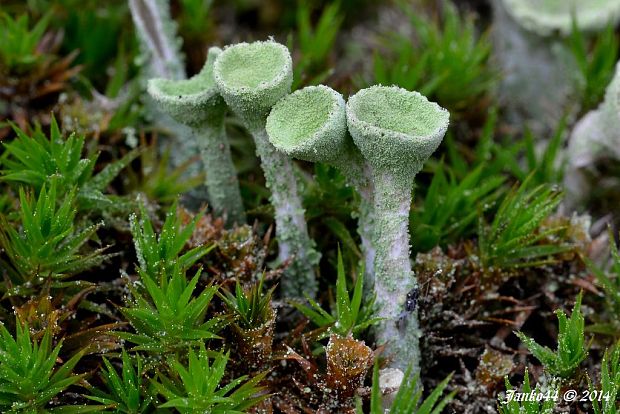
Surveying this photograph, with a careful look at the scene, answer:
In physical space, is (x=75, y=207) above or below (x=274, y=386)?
above

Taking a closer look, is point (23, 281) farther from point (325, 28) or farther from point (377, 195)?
point (325, 28)

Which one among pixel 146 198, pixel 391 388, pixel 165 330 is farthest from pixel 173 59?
pixel 391 388

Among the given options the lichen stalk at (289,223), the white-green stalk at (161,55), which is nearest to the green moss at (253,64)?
the lichen stalk at (289,223)

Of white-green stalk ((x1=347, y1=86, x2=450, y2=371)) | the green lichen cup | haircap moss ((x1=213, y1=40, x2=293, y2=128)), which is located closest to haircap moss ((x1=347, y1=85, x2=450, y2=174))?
white-green stalk ((x1=347, y1=86, x2=450, y2=371))

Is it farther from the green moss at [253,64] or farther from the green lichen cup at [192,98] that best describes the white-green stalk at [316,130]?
the green lichen cup at [192,98]

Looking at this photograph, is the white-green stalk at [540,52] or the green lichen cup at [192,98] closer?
the green lichen cup at [192,98]

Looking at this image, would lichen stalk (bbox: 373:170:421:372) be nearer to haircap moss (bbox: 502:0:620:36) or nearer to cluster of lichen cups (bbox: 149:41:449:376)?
cluster of lichen cups (bbox: 149:41:449:376)
